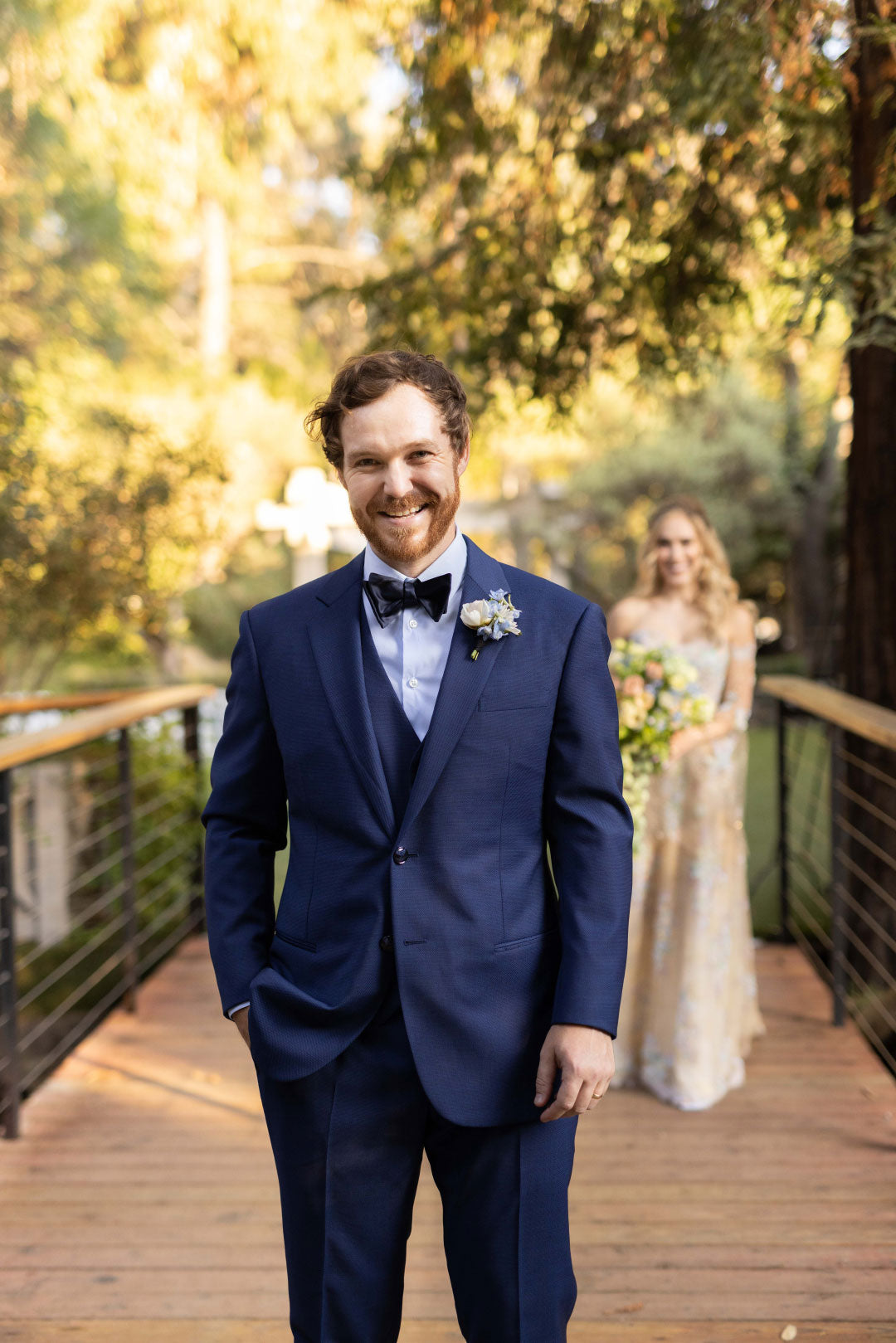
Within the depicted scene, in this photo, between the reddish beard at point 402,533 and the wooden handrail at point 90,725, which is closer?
the reddish beard at point 402,533

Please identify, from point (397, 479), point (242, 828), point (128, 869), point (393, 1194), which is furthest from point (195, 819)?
point (397, 479)

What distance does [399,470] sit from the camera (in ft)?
5.18

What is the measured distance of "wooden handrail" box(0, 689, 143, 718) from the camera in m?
4.63

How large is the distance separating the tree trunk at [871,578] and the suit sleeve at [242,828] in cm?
262

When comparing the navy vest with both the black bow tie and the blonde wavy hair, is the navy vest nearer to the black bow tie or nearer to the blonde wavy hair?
the black bow tie

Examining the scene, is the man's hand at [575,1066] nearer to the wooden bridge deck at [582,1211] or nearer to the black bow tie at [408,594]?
the black bow tie at [408,594]

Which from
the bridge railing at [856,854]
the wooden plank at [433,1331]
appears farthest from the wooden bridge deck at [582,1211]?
the bridge railing at [856,854]

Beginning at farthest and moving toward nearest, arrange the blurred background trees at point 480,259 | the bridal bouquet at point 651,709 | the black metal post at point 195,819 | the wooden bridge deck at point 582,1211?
the black metal post at point 195,819 < the blurred background trees at point 480,259 < the bridal bouquet at point 651,709 < the wooden bridge deck at point 582,1211

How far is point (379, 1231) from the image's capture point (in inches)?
66.1

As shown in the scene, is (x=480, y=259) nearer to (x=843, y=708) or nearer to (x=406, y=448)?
(x=843, y=708)

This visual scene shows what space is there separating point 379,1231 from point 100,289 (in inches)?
514

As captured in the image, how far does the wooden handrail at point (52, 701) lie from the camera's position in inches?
182

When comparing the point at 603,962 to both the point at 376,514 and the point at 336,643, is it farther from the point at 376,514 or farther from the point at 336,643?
the point at 376,514

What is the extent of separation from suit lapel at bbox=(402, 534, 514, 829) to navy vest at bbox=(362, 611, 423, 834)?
0.12 feet
